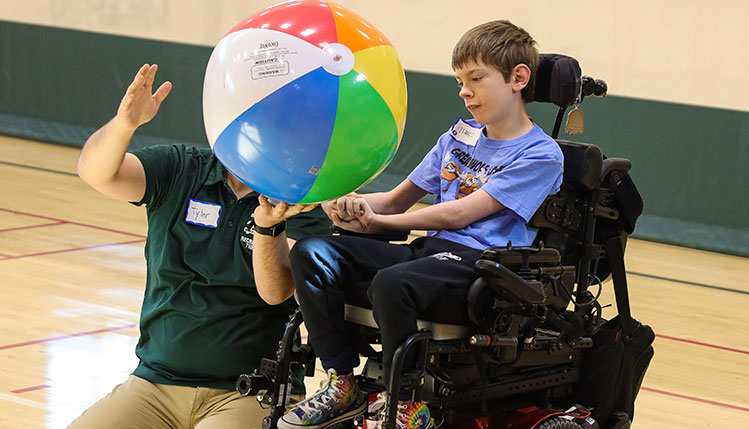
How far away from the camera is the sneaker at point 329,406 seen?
234 cm

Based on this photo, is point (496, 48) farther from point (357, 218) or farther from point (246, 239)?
point (246, 239)

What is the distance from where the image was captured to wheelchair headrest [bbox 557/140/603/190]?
274 cm

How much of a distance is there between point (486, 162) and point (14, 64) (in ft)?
25.8

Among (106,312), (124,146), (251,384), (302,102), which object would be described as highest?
(302,102)

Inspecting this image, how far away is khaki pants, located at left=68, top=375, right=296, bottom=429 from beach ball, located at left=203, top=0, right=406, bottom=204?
0.63 metres

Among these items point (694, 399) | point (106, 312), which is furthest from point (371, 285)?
point (106, 312)

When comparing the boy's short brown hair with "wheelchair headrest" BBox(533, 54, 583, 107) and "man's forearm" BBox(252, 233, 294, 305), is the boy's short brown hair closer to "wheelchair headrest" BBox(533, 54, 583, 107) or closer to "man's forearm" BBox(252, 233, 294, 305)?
"wheelchair headrest" BBox(533, 54, 583, 107)

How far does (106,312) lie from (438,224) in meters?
2.38

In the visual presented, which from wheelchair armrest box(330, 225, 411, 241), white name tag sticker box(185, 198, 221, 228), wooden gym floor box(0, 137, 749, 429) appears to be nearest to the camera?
white name tag sticker box(185, 198, 221, 228)

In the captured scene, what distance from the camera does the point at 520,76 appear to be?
2730 millimetres

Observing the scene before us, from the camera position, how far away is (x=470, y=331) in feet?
8.00

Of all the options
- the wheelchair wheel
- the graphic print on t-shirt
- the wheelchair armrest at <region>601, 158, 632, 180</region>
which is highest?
the wheelchair armrest at <region>601, 158, 632, 180</region>

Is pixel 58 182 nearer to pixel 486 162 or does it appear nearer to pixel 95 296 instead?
pixel 95 296

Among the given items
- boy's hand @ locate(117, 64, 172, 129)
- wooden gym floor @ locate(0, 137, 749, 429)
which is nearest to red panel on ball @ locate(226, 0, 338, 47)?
boy's hand @ locate(117, 64, 172, 129)
